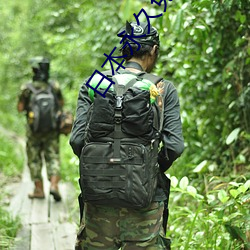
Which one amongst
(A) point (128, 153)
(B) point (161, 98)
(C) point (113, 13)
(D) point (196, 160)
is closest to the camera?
(A) point (128, 153)

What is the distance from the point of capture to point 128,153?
2.85 meters

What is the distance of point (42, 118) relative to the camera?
22.8 feet

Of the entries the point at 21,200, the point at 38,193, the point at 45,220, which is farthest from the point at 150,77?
the point at 21,200

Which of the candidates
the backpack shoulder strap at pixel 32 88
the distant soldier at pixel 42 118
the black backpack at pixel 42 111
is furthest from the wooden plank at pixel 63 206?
the backpack shoulder strap at pixel 32 88

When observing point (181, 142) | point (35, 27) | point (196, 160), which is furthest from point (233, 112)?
point (35, 27)

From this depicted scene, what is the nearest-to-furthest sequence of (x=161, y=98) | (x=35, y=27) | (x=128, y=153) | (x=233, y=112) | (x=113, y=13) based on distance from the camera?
(x=128, y=153), (x=161, y=98), (x=233, y=112), (x=113, y=13), (x=35, y=27)

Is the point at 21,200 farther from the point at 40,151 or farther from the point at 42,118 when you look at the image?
the point at 42,118

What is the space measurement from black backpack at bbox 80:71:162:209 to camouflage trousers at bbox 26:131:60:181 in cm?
440

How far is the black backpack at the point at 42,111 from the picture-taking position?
6.96m

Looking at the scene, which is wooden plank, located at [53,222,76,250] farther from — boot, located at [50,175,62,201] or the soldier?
the soldier

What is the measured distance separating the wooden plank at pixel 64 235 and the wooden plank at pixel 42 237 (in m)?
0.06

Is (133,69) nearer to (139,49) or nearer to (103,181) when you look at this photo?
(139,49)

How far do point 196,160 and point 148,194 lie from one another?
3.14 metres

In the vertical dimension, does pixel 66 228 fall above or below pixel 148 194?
below
